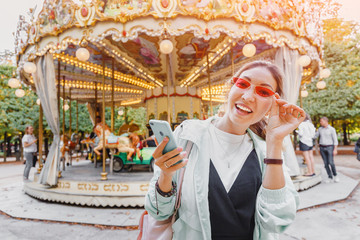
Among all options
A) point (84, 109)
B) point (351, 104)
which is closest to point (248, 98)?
point (351, 104)

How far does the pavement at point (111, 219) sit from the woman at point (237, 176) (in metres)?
2.96

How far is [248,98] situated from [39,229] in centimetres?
458

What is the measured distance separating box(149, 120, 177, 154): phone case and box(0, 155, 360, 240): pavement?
3.29 m

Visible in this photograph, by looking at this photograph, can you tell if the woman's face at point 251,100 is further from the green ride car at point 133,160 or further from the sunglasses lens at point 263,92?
the green ride car at point 133,160

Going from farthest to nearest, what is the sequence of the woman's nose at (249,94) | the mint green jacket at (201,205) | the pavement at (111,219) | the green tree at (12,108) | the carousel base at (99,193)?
the green tree at (12,108), the carousel base at (99,193), the pavement at (111,219), the woman's nose at (249,94), the mint green jacket at (201,205)

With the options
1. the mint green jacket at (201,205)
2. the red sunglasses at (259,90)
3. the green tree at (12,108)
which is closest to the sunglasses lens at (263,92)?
the red sunglasses at (259,90)

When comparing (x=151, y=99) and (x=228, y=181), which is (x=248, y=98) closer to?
(x=228, y=181)

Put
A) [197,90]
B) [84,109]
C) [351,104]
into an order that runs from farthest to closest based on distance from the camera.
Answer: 1. [84,109]
2. [351,104]
3. [197,90]

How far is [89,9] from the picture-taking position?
5.47 m

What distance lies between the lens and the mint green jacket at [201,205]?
1.09 metres

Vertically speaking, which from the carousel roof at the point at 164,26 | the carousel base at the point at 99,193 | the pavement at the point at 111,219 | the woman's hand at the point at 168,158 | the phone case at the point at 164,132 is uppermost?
the carousel roof at the point at 164,26

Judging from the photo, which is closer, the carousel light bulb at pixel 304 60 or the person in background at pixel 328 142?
the carousel light bulb at pixel 304 60

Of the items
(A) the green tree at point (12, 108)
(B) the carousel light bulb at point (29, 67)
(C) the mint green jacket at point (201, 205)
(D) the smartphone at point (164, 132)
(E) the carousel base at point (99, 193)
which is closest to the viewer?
(D) the smartphone at point (164, 132)

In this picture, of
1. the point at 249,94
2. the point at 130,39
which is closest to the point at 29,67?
the point at 130,39
